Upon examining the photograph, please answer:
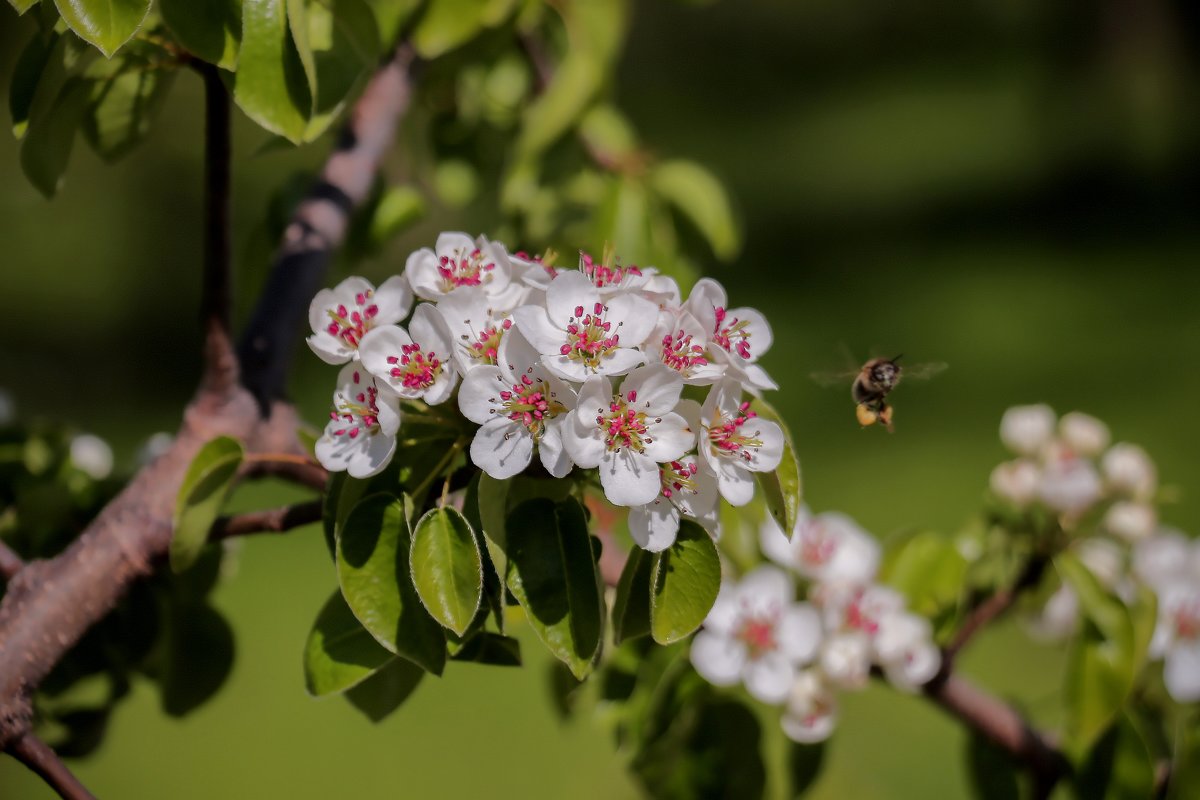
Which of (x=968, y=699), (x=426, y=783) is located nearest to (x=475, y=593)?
(x=968, y=699)

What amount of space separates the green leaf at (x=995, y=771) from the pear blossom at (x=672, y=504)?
0.61 m

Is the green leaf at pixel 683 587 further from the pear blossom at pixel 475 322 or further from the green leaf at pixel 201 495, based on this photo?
the green leaf at pixel 201 495

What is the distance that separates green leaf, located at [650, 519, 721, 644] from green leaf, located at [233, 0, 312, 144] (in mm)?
397

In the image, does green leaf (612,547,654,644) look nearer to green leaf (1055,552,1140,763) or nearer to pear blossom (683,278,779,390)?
pear blossom (683,278,779,390)

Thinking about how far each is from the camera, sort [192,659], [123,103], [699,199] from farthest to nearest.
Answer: [699,199]
[192,659]
[123,103]

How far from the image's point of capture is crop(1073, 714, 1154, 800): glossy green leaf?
107 cm

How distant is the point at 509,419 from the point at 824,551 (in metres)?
0.59

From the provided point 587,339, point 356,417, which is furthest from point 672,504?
point 356,417

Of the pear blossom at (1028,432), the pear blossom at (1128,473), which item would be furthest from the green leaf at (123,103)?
the pear blossom at (1128,473)

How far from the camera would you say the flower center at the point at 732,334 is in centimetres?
77

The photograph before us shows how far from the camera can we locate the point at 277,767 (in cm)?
270

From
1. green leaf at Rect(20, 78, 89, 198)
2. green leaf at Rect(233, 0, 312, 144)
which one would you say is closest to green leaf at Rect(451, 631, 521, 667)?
green leaf at Rect(233, 0, 312, 144)

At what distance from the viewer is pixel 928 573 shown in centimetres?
119

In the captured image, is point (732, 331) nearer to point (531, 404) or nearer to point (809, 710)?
point (531, 404)
